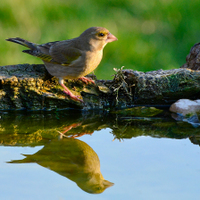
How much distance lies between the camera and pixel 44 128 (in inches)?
129

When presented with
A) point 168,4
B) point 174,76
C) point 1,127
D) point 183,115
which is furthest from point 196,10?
point 1,127

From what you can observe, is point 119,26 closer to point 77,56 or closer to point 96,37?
point 96,37

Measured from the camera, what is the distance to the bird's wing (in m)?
4.12

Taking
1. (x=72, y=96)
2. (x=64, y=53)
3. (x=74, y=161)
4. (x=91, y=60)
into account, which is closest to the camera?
(x=74, y=161)

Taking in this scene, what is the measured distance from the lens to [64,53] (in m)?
4.18

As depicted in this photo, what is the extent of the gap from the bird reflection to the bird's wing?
149 cm

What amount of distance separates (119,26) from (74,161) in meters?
5.13

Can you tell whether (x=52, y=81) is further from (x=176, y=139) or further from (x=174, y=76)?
(x=176, y=139)

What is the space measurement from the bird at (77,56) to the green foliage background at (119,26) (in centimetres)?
224

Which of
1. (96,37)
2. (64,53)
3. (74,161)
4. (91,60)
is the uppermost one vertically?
(96,37)

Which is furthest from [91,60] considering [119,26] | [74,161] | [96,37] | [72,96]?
[119,26]

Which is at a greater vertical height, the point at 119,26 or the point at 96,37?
the point at 119,26

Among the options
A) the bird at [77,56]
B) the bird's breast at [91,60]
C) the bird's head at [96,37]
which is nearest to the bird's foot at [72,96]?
the bird at [77,56]

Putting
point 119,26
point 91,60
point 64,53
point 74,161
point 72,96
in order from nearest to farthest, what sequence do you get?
point 74,161 < point 72,96 < point 91,60 < point 64,53 < point 119,26
